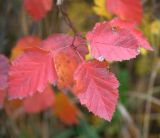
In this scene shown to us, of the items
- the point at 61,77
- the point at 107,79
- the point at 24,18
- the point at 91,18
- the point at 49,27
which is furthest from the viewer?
the point at 91,18

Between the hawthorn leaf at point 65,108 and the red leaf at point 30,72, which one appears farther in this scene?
the hawthorn leaf at point 65,108

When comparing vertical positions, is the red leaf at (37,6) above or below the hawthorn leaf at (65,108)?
above

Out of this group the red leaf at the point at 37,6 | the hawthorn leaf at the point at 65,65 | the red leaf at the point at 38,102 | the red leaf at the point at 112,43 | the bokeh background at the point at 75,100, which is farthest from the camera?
the bokeh background at the point at 75,100

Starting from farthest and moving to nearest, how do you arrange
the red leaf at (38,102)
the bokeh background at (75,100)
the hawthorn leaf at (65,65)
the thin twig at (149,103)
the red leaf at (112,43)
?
the thin twig at (149,103), the bokeh background at (75,100), the red leaf at (38,102), the hawthorn leaf at (65,65), the red leaf at (112,43)

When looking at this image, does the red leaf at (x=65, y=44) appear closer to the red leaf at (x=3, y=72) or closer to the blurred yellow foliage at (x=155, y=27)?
the red leaf at (x=3, y=72)

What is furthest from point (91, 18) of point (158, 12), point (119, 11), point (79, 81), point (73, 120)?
point (79, 81)

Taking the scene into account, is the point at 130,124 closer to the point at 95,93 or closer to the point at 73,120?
the point at 73,120

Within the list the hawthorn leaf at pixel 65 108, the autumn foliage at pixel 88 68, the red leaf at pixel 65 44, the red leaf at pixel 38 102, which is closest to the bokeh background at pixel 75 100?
the hawthorn leaf at pixel 65 108

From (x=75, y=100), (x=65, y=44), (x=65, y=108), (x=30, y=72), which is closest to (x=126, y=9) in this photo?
→ (x=65, y=44)
